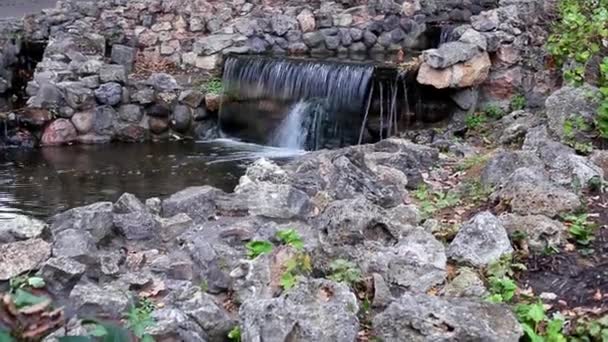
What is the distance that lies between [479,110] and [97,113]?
4.76 m

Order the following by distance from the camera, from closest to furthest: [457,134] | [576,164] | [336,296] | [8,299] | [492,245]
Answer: [8,299] → [336,296] → [492,245] → [576,164] → [457,134]

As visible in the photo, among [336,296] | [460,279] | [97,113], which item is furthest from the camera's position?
[97,113]

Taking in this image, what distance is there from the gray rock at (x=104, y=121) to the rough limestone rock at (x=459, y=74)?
13.3 feet

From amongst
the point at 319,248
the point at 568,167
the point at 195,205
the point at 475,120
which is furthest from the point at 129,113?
the point at 319,248

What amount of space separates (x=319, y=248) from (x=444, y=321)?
957 mm

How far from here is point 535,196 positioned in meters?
3.76

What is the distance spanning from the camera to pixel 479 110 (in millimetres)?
8094

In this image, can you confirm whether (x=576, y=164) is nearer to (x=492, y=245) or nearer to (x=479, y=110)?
(x=492, y=245)

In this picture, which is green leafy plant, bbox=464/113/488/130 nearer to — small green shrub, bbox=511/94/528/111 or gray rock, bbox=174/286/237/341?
small green shrub, bbox=511/94/528/111

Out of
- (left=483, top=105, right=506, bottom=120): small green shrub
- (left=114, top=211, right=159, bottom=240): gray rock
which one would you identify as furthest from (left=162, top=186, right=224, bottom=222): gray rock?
(left=483, top=105, right=506, bottom=120): small green shrub

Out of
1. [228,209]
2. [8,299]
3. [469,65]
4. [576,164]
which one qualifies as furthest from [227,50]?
[8,299]

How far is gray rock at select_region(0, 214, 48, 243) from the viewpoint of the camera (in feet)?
12.9

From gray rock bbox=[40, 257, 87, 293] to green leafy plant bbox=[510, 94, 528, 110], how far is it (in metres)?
5.39

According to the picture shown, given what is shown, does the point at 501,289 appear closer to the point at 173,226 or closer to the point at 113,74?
the point at 173,226
